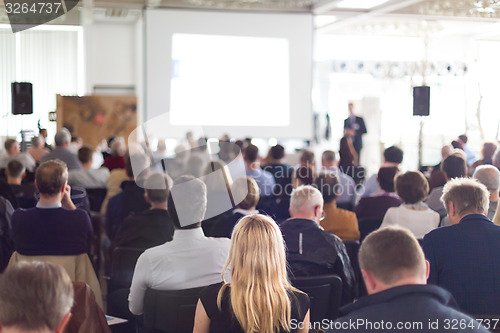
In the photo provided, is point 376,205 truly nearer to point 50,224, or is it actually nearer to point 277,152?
point 277,152

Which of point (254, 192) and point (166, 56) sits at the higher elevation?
point (166, 56)

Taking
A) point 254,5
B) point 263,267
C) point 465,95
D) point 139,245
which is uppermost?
point 254,5

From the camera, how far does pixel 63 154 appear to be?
271 inches

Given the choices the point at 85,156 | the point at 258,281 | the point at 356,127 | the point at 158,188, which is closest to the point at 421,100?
the point at 356,127

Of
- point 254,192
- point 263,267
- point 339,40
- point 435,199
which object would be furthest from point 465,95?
point 263,267

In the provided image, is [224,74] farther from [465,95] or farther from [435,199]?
[465,95]

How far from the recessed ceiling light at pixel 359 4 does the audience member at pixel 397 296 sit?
1004 centimetres

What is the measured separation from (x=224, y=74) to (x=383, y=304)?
10.0 m

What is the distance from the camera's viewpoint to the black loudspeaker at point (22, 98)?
783cm

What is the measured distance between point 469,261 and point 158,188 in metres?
1.98

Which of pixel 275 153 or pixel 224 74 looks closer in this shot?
Result: pixel 275 153

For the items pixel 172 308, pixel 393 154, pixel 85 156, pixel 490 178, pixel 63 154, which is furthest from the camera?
pixel 63 154

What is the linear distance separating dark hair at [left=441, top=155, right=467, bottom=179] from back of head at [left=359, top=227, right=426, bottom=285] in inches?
165

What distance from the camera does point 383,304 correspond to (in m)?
1.51
